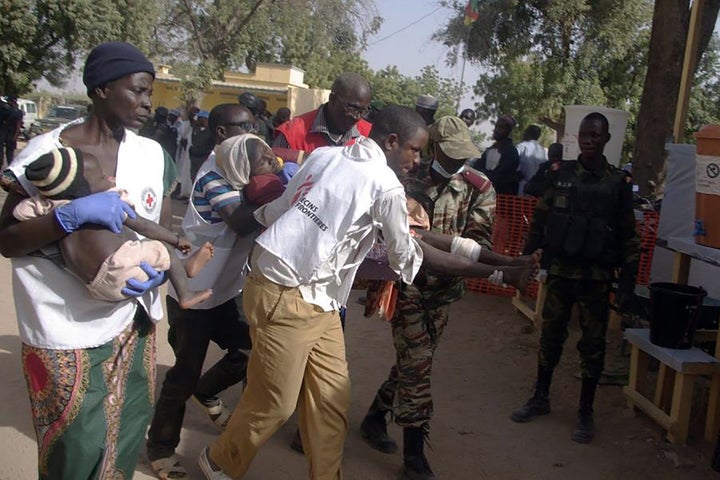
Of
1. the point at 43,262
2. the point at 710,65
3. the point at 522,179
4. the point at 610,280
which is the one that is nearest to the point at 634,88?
the point at 710,65

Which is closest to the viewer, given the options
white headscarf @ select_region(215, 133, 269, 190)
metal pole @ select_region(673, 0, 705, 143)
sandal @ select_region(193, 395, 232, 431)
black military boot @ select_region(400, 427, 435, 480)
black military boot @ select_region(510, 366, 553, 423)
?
white headscarf @ select_region(215, 133, 269, 190)

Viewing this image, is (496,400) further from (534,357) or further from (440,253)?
(440,253)

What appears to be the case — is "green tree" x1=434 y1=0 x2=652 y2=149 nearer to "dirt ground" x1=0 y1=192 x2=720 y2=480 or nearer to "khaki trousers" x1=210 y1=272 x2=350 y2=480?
"dirt ground" x1=0 y1=192 x2=720 y2=480

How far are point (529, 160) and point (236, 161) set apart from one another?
646 centimetres

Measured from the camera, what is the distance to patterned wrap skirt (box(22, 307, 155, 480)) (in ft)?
7.28

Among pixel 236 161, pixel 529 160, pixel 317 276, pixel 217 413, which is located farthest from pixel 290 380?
pixel 529 160

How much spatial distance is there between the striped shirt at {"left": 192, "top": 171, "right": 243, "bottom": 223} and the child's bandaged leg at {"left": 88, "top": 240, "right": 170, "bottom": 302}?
83 centimetres

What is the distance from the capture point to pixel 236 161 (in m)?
3.04

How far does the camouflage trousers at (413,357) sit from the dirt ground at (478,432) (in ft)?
1.39

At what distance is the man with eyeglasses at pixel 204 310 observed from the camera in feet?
10.2

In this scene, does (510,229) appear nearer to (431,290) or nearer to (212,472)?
(431,290)

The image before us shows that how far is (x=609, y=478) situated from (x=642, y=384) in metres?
1.00

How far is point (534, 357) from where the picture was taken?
560cm

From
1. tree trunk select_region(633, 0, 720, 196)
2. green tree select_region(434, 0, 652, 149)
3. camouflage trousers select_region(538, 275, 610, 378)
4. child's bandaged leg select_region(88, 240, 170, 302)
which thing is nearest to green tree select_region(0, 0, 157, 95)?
green tree select_region(434, 0, 652, 149)
